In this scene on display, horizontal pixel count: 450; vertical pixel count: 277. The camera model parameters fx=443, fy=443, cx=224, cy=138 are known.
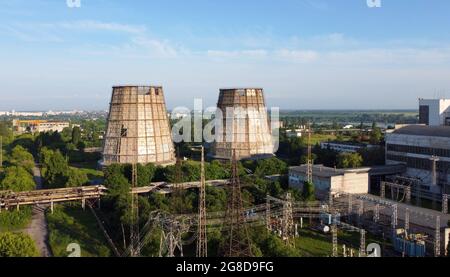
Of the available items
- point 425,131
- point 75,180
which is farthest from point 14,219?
point 425,131

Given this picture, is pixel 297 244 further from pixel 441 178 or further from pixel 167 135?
pixel 167 135

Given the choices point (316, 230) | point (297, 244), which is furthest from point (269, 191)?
point (297, 244)

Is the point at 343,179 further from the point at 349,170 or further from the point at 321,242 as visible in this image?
the point at 321,242

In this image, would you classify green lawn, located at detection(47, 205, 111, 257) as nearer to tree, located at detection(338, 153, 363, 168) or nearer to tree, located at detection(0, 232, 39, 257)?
tree, located at detection(0, 232, 39, 257)

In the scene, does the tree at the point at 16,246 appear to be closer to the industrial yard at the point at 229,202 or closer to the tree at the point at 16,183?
the industrial yard at the point at 229,202

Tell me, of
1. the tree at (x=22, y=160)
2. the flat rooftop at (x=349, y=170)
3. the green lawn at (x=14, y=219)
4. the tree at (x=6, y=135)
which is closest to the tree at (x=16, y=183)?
the green lawn at (x=14, y=219)
